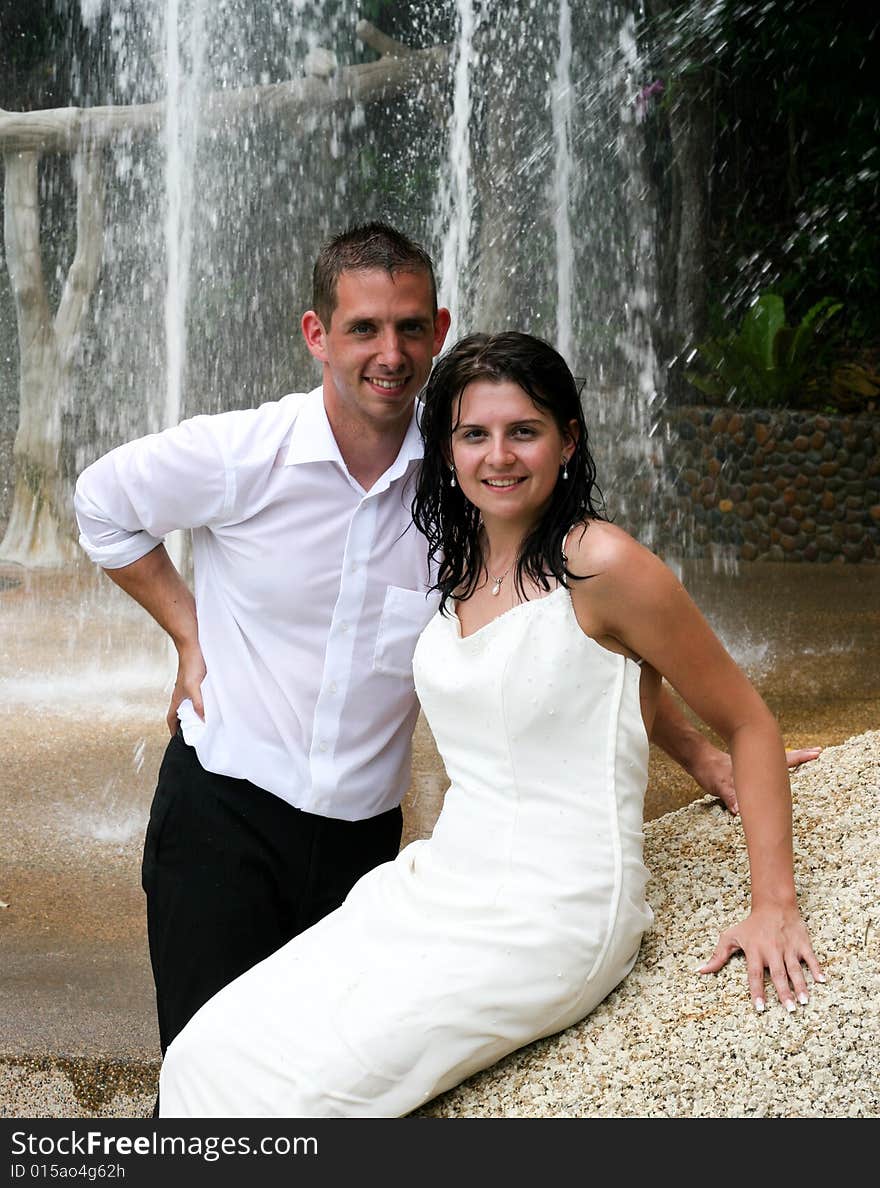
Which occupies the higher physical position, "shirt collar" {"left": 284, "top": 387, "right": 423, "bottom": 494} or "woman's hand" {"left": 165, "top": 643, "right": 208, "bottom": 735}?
"shirt collar" {"left": 284, "top": 387, "right": 423, "bottom": 494}

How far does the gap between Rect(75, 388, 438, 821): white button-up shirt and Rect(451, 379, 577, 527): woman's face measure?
320 mm

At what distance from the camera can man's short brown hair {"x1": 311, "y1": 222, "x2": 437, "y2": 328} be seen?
230cm

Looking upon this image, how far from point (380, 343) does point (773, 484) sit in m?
7.99

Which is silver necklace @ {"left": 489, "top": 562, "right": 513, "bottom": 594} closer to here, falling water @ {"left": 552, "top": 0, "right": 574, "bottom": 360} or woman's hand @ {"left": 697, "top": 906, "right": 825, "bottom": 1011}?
woman's hand @ {"left": 697, "top": 906, "right": 825, "bottom": 1011}

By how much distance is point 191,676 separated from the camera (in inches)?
100

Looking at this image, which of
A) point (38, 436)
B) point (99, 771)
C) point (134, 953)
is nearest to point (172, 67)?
point (38, 436)

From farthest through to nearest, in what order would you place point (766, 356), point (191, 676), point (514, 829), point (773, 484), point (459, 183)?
point (459, 183), point (766, 356), point (773, 484), point (191, 676), point (514, 829)

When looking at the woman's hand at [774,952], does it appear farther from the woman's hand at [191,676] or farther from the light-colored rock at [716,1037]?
the woman's hand at [191,676]

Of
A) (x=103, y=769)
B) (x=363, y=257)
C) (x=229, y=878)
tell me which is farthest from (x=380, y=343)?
(x=103, y=769)

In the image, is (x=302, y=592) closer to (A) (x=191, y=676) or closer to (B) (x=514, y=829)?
(A) (x=191, y=676)

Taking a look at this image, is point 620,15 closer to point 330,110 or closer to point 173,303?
point 330,110

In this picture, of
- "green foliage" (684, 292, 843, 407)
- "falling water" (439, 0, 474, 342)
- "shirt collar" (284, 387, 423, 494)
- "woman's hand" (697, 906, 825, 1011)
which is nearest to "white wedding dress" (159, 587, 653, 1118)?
"woman's hand" (697, 906, 825, 1011)

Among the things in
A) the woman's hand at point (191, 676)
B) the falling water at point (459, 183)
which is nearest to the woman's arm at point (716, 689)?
the woman's hand at point (191, 676)

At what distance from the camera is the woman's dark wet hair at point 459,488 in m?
2.03
